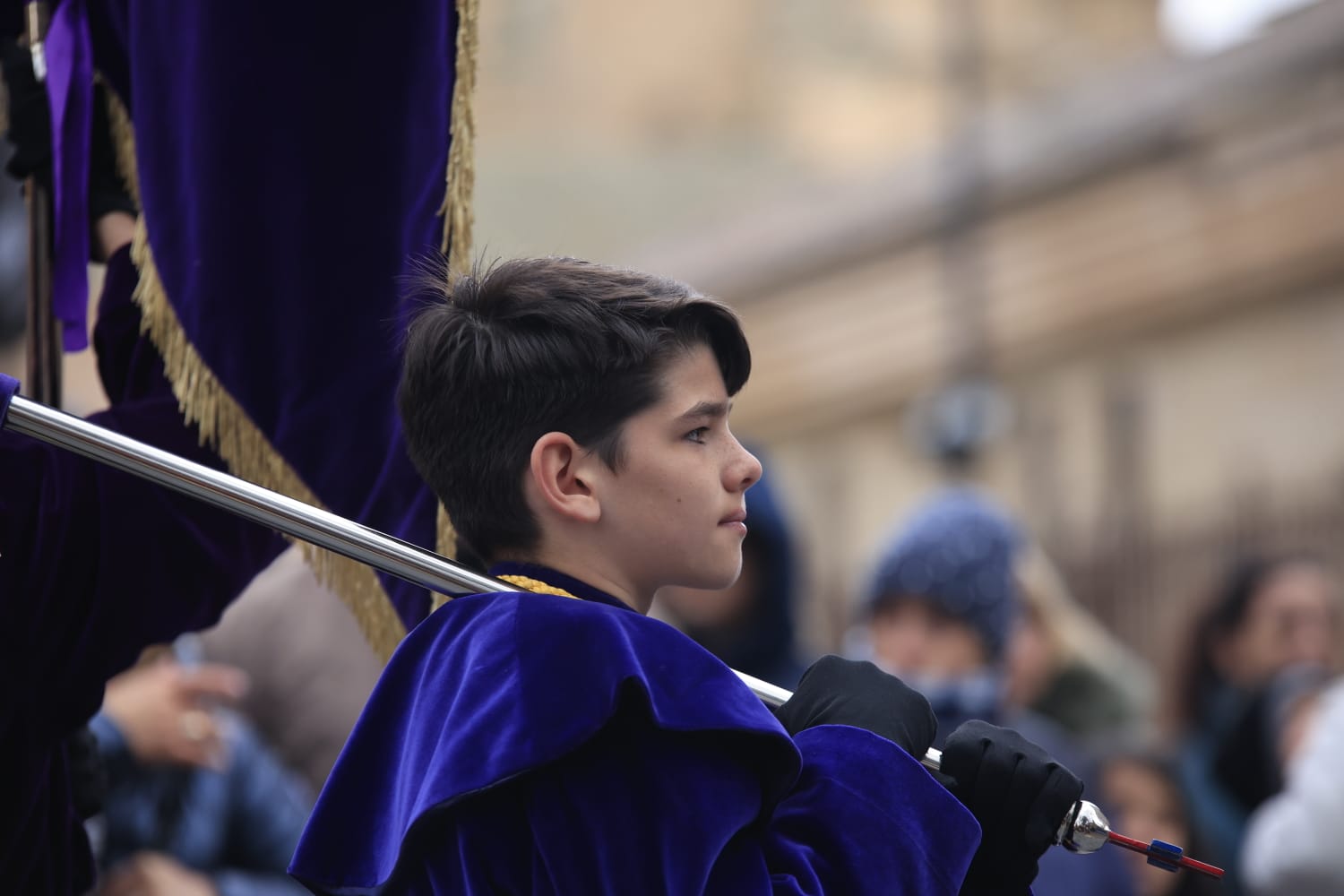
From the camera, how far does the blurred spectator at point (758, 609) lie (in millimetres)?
4949

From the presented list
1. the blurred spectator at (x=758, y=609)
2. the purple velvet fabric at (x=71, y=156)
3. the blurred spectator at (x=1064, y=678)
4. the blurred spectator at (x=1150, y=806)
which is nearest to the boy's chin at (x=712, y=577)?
the purple velvet fabric at (x=71, y=156)

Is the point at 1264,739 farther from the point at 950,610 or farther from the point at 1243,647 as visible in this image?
the point at 950,610

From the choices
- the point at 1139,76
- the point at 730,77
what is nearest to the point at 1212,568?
the point at 1139,76

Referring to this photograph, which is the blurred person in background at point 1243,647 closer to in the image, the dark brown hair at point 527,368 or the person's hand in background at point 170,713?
the person's hand in background at point 170,713

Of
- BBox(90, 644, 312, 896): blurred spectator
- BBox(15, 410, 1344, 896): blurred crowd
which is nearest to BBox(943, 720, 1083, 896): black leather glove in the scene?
BBox(15, 410, 1344, 896): blurred crowd

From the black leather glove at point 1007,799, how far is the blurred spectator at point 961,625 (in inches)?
75.3

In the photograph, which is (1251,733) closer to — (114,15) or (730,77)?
(114,15)

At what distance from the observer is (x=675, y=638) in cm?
225

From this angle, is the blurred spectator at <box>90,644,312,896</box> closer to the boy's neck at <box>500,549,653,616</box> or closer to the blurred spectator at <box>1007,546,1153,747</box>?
the boy's neck at <box>500,549,653,616</box>

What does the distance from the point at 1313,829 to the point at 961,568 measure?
907 millimetres

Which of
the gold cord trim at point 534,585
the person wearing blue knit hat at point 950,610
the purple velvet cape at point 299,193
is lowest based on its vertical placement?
the person wearing blue knit hat at point 950,610

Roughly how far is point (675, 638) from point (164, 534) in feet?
2.62

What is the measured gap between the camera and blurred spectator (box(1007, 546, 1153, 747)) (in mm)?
5887

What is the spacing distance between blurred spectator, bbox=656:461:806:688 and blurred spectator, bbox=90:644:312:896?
1.15 metres
